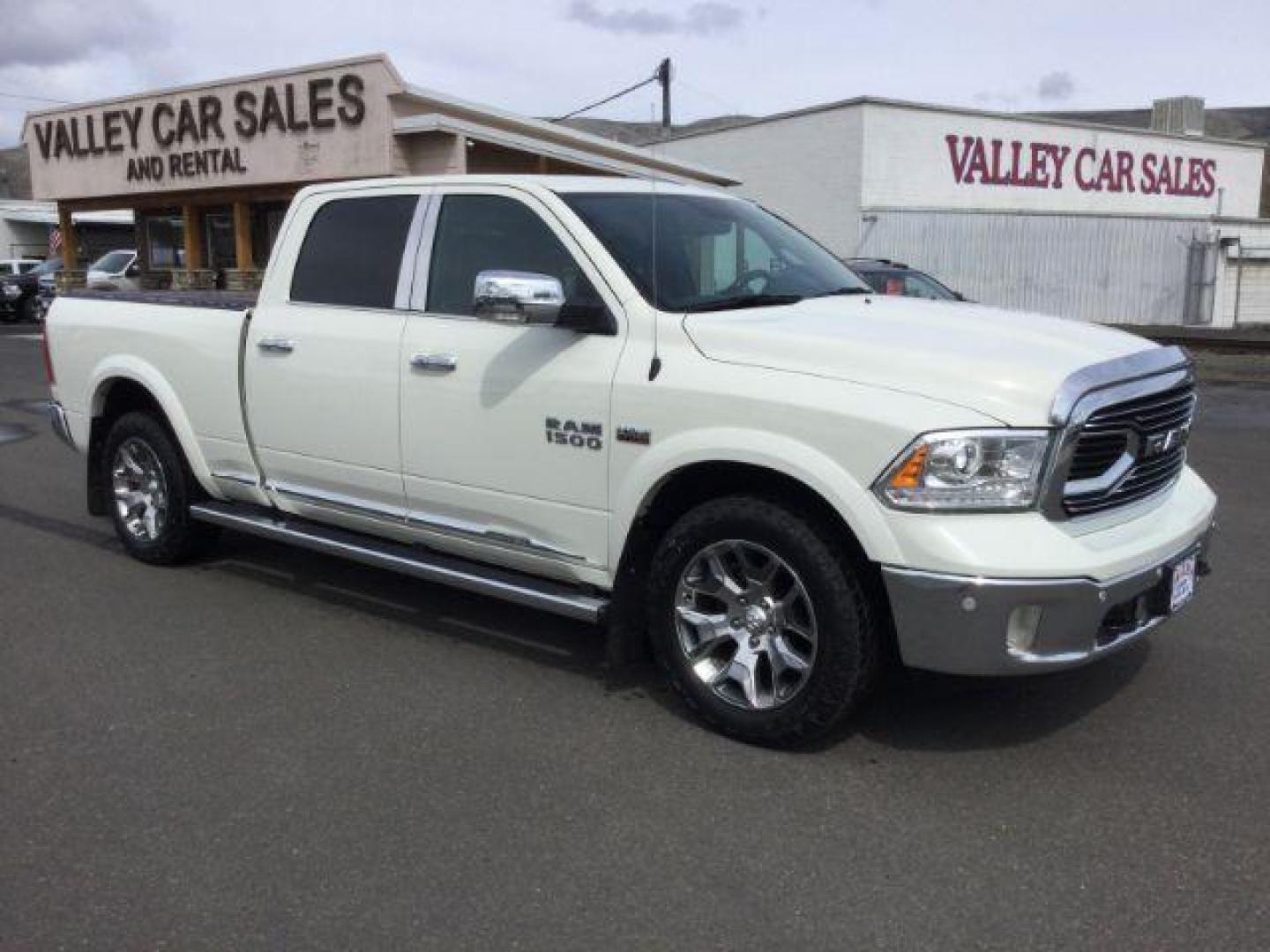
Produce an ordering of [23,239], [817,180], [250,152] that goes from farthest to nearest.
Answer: [23,239] < [817,180] < [250,152]

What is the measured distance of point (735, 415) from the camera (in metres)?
3.84

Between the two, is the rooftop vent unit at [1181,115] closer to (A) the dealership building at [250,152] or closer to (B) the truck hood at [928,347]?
(A) the dealership building at [250,152]

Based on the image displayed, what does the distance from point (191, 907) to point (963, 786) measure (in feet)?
7.51

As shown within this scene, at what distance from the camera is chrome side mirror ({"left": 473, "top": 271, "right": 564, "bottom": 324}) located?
4086 mm

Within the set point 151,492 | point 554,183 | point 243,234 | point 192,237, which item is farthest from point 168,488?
point 192,237

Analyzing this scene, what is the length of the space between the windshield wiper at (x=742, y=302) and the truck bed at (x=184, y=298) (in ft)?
8.10

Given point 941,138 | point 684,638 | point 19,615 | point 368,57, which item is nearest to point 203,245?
point 368,57

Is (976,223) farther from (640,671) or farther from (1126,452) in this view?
(1126,452)

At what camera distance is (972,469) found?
348cm

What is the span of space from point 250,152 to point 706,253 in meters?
23.2

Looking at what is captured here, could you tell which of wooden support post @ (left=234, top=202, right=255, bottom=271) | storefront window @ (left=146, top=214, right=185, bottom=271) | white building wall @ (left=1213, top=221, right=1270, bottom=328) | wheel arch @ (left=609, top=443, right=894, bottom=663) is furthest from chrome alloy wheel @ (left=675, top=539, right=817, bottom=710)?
white building wall @ (left=1213, top=221, right=1270, bottom=328)

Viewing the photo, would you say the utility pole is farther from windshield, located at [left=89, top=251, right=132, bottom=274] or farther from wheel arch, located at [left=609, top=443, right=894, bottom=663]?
wheel arch, located at [left=609, top=443, right=894, bottom=663]

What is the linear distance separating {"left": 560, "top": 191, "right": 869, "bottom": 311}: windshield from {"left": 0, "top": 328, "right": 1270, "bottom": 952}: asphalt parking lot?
1.55 m

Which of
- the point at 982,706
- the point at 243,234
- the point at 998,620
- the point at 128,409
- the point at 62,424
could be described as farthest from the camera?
the point at 243,234
